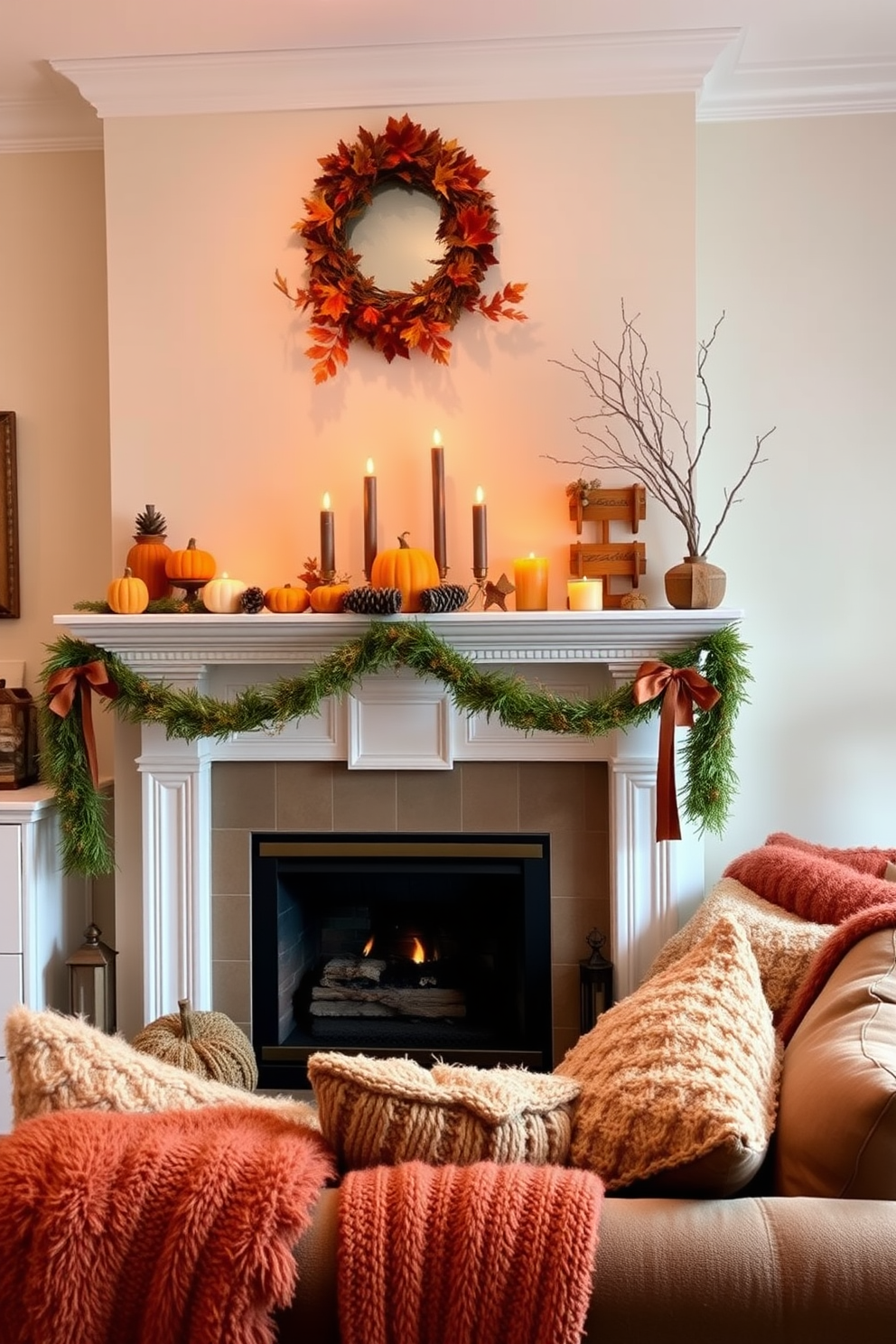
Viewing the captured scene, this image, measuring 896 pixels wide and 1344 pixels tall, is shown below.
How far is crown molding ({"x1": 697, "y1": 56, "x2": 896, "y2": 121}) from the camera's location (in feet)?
9.45

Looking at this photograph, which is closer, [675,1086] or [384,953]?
[675,1086]

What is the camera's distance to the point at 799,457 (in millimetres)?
3029

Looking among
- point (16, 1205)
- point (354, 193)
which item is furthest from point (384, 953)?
point (16, 1205)

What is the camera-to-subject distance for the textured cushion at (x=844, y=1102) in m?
1.02

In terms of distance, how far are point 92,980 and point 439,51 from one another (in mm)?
2498

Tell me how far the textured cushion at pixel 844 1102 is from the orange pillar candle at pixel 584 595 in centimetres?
143

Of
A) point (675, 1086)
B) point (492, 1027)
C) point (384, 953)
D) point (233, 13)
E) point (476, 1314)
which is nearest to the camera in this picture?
point (476, 1314)

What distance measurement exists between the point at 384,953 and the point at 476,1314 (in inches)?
89.5

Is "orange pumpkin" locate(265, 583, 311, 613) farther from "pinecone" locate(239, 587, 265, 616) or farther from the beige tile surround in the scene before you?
the beige tile surround

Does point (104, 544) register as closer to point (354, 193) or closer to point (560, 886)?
point (354, 193)

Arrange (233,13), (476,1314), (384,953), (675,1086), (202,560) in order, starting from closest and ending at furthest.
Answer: (476,1314)
(675,1086)
(233,13)
(202,560)
(384,953)

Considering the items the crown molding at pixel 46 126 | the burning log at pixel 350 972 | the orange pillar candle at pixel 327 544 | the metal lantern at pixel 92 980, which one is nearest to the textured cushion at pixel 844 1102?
the orange pillar candle at pixel 327 544

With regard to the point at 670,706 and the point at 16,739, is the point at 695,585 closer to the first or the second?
the point at 670,706

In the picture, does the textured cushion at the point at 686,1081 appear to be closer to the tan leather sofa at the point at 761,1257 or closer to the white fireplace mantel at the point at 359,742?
the tan leather sofa at the point at 761,1257
